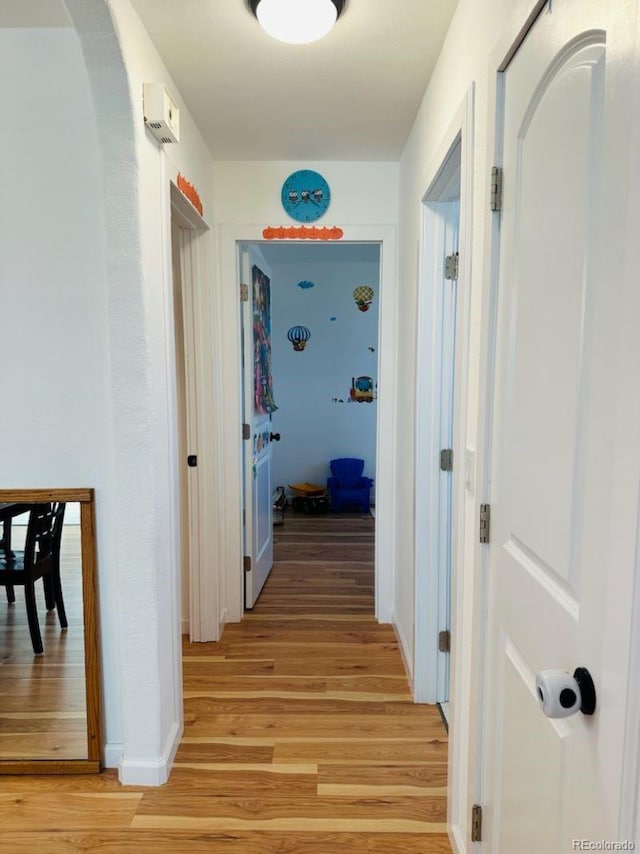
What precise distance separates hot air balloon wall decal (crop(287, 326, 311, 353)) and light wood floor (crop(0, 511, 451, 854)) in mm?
3160

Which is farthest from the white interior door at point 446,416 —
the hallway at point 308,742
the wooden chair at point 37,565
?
the wooden chair at point 37,565

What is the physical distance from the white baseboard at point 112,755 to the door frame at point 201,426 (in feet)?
2.88

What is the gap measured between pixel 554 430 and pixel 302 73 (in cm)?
168

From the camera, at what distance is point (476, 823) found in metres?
1.28

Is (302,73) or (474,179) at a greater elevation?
(302,73)

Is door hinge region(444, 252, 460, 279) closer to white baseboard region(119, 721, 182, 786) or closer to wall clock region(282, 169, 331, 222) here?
wall clock region(282, 169, 331, 222)

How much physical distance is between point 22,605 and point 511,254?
1922mm

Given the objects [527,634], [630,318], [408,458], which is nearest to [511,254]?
[630,318]

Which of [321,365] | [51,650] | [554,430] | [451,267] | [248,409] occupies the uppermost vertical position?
[451,267]

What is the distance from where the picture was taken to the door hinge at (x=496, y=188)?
1146 millimetres

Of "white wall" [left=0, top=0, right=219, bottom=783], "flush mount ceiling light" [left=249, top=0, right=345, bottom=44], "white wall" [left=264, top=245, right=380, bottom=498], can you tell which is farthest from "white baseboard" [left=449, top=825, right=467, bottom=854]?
"white wall" [left=264, top=245, right=380, bottom=498]

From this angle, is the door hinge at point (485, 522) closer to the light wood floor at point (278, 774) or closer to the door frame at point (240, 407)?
the light wood floor at point (278, 774)

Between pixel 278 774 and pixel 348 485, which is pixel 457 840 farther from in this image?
pixel 348 485

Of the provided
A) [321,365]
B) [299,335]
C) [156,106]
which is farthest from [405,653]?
[299,335]
